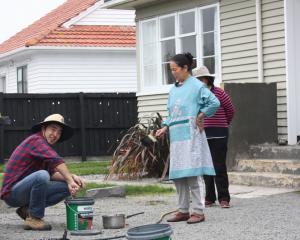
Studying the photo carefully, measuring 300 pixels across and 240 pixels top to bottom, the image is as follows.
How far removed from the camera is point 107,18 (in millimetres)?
27328

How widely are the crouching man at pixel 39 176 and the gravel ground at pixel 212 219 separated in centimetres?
32

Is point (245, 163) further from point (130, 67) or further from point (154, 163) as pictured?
point (130, 67)

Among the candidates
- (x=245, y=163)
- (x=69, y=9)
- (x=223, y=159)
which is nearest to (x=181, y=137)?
(x=223, y=159)

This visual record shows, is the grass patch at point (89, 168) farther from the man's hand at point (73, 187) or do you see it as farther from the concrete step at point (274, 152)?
the man's hand at point (73, 187)

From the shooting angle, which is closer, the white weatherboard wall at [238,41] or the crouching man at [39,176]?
the crouching man at [39,176]

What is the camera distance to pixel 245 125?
42.2ft

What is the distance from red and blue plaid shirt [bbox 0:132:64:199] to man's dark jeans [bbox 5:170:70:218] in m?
0.09

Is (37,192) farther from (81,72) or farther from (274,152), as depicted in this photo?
(81,72)

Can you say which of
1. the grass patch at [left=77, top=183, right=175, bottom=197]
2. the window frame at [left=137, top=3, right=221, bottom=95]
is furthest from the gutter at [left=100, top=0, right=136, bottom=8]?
the grass patch at [left=77, top=183, right=175, bottom=197]

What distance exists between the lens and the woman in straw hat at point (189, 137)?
324 inches

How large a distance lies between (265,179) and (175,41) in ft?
16.9

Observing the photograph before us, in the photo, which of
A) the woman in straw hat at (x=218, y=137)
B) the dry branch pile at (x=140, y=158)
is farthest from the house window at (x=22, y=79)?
the woman in straw hat at (x=218, y=137)

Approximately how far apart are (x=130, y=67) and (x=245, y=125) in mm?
14011

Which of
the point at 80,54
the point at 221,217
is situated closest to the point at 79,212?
the point at 221,217
